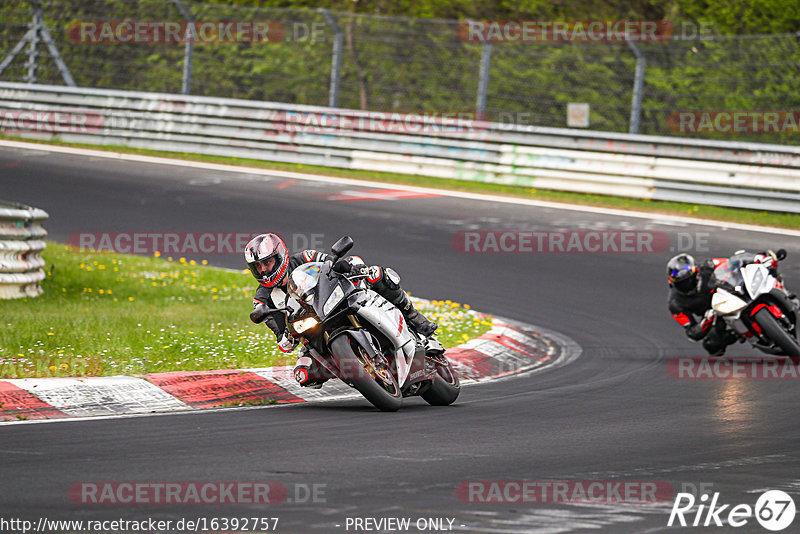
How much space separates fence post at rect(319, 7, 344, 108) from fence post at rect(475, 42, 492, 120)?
2664 millimetres

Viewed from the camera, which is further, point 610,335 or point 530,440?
point 610,335

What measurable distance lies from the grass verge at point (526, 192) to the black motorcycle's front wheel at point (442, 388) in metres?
10.2

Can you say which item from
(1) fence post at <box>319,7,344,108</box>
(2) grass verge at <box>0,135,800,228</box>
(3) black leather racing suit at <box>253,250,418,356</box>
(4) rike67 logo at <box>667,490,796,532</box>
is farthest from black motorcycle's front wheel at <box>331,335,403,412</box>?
(1) fence post at <box>319,7,344,108</box>

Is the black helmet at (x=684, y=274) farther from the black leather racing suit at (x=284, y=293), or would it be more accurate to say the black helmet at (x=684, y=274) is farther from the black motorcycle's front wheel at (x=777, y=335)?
the black leather racing suit at (x=284, y=293)

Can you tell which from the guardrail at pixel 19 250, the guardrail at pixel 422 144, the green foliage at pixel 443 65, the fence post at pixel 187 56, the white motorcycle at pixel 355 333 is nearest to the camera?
the white motorcycle at pixel 355 333

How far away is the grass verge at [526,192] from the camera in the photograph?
1739 centimetres

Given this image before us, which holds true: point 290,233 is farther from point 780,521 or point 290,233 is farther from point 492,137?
point 780,521

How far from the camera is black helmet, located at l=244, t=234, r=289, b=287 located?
299 inches

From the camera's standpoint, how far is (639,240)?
1574cm

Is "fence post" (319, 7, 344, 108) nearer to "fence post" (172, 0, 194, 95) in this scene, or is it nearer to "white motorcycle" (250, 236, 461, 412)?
"fence post" (172, 0, 194, 95)

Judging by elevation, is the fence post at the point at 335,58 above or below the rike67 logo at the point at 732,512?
above

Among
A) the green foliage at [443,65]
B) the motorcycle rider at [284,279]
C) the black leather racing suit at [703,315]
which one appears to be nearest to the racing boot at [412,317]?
the motorcycle rider at [284,279]

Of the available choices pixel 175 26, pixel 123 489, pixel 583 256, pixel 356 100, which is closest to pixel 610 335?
pixel 583 256

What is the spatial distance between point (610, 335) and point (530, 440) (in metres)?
4.67
